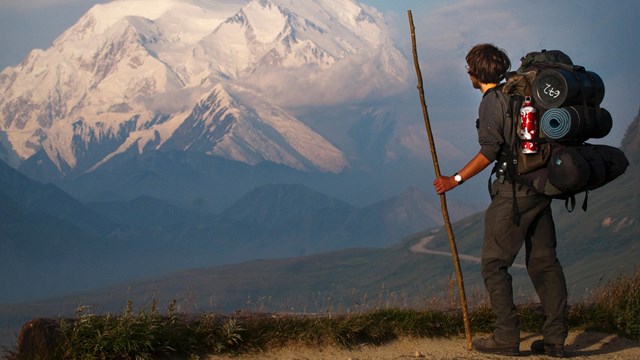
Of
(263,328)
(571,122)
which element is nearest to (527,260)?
(571,122)

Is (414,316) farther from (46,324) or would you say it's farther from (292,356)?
(46,324)

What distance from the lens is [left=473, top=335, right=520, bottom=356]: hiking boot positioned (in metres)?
10.2

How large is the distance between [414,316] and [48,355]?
4.30 metres

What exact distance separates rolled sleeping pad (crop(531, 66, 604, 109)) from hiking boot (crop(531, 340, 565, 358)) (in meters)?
2.67

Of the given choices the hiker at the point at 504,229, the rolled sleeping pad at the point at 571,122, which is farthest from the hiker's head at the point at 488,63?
the rolled sleeping pad at the point at 571,122

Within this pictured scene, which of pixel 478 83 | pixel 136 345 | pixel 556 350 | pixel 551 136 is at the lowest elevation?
pixel 556 350

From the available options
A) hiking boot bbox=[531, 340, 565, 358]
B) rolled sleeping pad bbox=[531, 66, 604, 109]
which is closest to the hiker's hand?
rolled sleeping pad bbox=[531, 66, 604, 109]

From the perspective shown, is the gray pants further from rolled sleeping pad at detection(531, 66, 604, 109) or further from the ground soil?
rolled sleeping pad at detection(531, 66, 604, 109)

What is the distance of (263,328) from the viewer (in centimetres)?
996

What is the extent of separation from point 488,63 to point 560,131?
1201 millimetres

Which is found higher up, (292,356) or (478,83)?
(478,83)

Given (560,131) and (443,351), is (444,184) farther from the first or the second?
(443,351)

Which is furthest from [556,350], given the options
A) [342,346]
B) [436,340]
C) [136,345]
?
[136,345]

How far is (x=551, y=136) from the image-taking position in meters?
9.48
